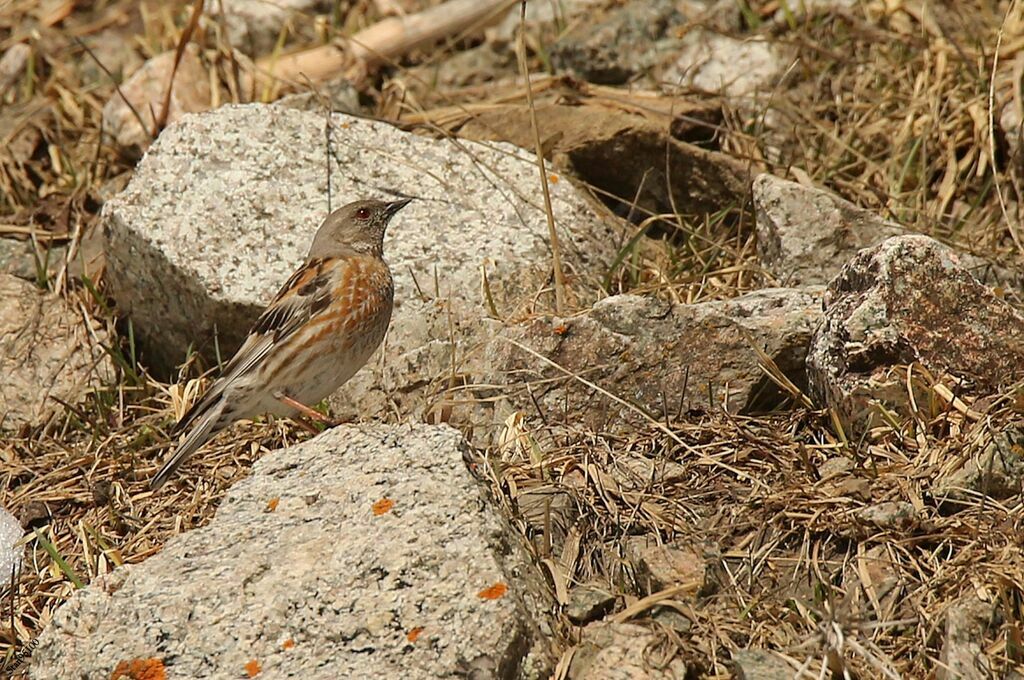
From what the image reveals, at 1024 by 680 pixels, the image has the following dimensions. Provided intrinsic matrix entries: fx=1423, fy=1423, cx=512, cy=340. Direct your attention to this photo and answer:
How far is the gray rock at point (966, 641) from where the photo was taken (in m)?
4.43

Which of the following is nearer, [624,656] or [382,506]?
[624,656]

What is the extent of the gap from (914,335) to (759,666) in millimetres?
1860

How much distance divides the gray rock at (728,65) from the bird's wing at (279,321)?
10.6ft

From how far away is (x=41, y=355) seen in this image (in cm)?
762

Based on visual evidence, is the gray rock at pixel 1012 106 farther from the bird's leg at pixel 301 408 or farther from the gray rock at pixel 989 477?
the bird's leg at pixel 301 408

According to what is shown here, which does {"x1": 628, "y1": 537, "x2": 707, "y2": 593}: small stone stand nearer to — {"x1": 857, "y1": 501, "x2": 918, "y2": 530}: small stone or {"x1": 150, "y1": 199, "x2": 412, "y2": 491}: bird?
{"x1": 857, "y1": 501, "x2": 918, "y2": 530}: small stone

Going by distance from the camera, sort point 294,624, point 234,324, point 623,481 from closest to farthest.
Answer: point 294,624 → point 623,481 → point 234,324

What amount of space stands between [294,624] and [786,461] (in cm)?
213

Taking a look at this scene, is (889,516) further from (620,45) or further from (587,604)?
(620,45)

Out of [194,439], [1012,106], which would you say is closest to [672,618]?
[194,439]

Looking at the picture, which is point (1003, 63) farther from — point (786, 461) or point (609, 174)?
point (786, 461)

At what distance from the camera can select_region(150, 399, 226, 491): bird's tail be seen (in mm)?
6348

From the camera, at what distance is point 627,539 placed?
207 inches

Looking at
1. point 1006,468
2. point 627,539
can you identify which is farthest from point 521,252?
point 1006,468
